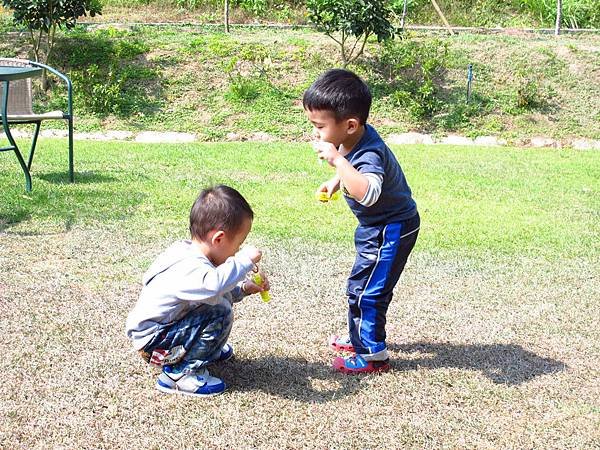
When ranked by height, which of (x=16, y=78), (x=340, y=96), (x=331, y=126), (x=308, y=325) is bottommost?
(x=308, y=325)

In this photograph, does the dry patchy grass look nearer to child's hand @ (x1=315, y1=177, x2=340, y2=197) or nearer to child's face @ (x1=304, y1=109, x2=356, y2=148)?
child's hand @ (x1=315, y1=177, x2=340, y2=197)

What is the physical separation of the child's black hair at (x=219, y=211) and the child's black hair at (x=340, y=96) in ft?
1.53

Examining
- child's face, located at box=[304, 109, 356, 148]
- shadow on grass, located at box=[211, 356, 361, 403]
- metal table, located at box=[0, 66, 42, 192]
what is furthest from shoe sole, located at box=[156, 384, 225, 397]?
metal table, located at box=[0, 66, 42, 192]

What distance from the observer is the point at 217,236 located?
277 centimetres

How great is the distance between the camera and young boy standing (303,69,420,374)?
2875 mm

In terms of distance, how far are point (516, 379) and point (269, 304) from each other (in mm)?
1270

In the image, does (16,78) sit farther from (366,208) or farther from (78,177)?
(366,208)

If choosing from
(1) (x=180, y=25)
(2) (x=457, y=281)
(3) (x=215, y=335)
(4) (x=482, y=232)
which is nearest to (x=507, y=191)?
(4) (x=482, y=232)

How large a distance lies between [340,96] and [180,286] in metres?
0.89

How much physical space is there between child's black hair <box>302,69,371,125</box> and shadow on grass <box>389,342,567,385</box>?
1.02 metres

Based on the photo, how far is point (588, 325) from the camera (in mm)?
3646

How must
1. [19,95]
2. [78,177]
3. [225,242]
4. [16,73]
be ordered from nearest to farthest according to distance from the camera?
1. [225,242]
2. [16,73]
3. [78,177]
4. [19,95]

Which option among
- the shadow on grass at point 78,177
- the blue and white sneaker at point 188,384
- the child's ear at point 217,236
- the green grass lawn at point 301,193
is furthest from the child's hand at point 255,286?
the shadow on grass at point 78,177

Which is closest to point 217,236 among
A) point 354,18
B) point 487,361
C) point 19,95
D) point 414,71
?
point 487,361
